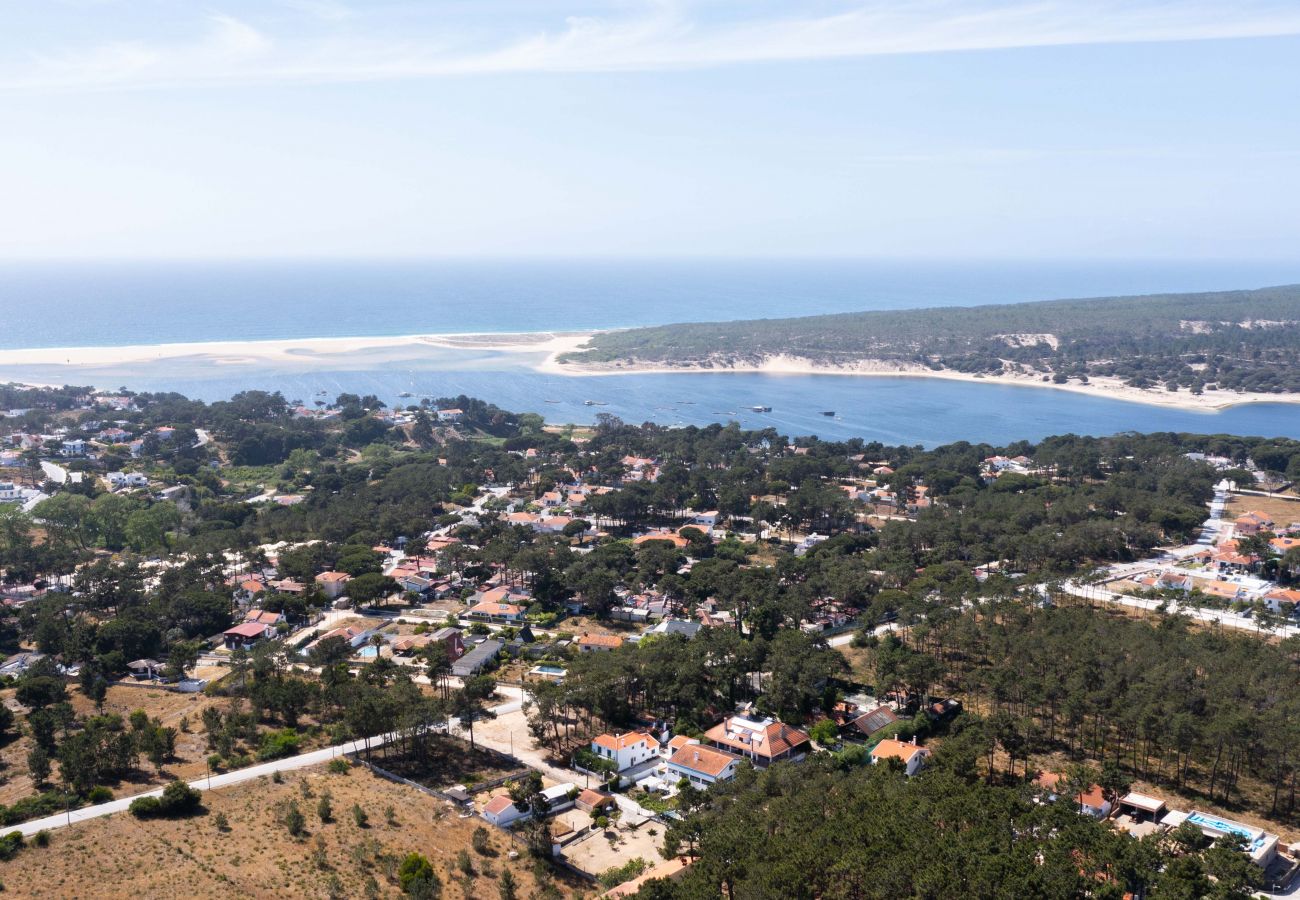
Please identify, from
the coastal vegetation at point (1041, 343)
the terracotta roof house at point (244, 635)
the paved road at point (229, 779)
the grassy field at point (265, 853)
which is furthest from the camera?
the coastal vegetation at point (1041, 343)

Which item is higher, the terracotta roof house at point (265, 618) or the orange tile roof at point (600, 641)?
the terracotta roof house at point (265, 618)

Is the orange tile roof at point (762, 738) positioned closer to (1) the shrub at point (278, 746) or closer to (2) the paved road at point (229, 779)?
(2) the paved road at point (229, 779)

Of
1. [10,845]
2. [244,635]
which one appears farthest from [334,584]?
[10,845]

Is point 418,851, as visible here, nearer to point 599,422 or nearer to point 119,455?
point 119,455

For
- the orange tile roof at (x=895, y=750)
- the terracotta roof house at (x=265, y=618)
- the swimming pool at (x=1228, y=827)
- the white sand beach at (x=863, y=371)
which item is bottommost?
the swimming pool at (x=1228, y=827)

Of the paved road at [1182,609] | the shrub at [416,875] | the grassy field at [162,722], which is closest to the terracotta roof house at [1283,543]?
the paved road at [1182,609]

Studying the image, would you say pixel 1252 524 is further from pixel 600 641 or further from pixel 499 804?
pixel 499 804

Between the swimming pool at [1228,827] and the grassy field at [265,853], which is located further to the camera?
the swimming pool at [1228,827]

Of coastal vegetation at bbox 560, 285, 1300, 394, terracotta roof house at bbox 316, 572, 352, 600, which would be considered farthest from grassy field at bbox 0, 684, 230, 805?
coastal vegetation at bbox 560, 285, 1300, 394
